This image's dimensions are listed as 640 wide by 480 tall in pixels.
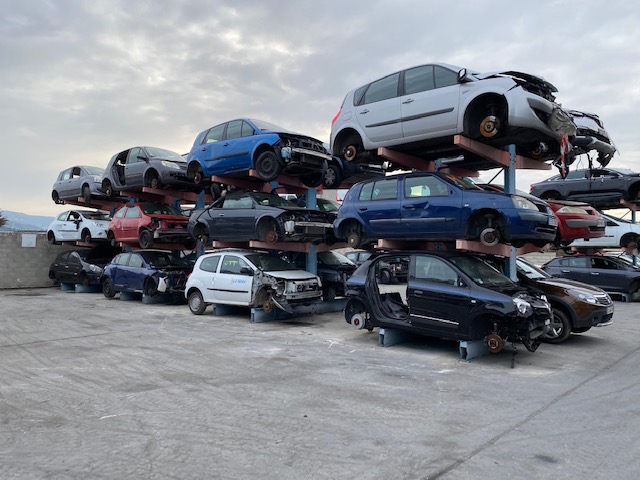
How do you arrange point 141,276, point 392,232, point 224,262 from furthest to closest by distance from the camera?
point 141,276 < point 224,262 < point 392,232

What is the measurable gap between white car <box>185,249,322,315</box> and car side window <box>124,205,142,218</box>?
4.50 meters

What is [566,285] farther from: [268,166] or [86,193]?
[86,193]

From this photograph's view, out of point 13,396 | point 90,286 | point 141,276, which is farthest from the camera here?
point 90,286

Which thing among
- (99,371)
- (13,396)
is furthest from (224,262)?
(13,396)

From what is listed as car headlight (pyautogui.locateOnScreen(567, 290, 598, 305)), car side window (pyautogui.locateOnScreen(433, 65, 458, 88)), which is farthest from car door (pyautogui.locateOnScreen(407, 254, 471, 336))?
car side window (pyautogui.locateOnScreen(433, 65, 458, 88))

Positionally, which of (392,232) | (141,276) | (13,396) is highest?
(392,232)

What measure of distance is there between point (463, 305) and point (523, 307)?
2.70 feet

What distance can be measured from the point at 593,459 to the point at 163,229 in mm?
13073

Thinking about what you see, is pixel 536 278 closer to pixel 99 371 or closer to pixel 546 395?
pixel 546 395

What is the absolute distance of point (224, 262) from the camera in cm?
1120

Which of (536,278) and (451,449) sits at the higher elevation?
(536,278)

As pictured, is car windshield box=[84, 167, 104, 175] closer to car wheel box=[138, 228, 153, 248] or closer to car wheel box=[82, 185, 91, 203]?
car wheel box=[82, 185, 91, 203]

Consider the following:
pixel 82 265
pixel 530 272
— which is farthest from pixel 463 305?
pixel 82 265

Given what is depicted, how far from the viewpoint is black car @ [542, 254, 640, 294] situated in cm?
1408
